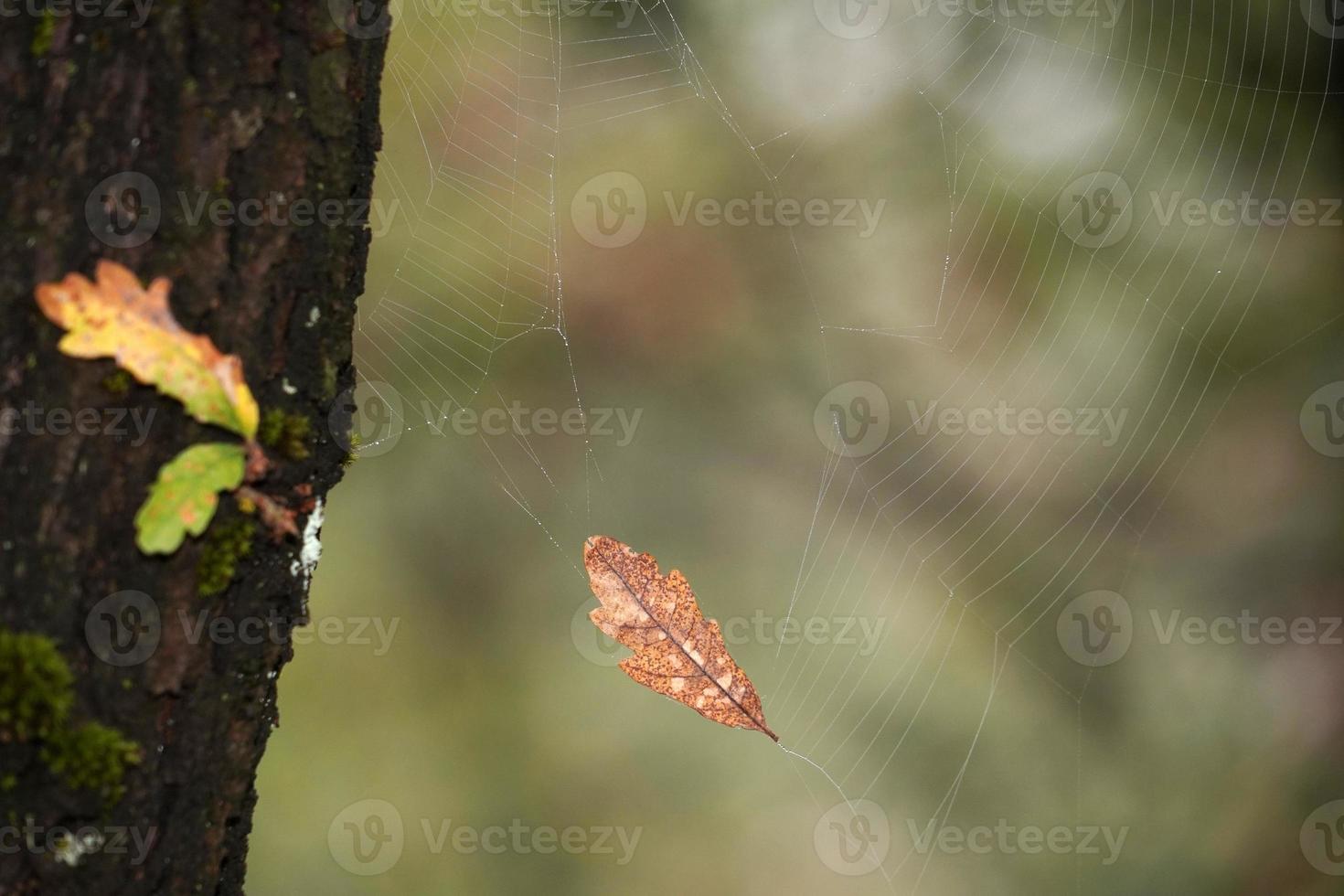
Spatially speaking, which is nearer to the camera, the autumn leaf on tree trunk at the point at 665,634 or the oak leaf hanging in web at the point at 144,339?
the oak leaf hanging in web at the point at 144,339

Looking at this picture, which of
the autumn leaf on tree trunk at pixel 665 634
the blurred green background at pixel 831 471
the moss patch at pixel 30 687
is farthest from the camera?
→ the blurred green background at pixel 831 471

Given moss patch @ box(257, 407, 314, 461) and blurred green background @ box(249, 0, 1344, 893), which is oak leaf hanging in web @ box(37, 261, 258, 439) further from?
blurred green background @ box(249, 0, 1344, 893)

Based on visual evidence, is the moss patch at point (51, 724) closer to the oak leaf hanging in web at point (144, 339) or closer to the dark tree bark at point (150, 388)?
the dark tree bark at point (150, 388)

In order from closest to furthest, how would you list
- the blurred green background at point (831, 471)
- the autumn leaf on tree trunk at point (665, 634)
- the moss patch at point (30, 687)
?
the moss patch at point (30, 687) → the autumn leaf on tree trunk at point (665, 634) → the blurred green background at point (831, 471)

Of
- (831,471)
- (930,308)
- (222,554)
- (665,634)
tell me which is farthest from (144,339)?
(930,308)

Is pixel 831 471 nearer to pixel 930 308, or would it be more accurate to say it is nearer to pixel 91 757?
pixel 930 308

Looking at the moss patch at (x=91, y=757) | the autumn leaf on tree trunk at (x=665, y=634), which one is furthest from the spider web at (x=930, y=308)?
the moss patch at (x=91, y=757)

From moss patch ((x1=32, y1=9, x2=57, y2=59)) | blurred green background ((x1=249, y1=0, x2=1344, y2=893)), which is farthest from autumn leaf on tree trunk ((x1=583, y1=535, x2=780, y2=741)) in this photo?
blurred green background ((x1=249, y1=0, x2=1344, y2=893))

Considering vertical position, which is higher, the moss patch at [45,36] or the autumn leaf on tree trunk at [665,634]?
the moss patch at [45,36]
